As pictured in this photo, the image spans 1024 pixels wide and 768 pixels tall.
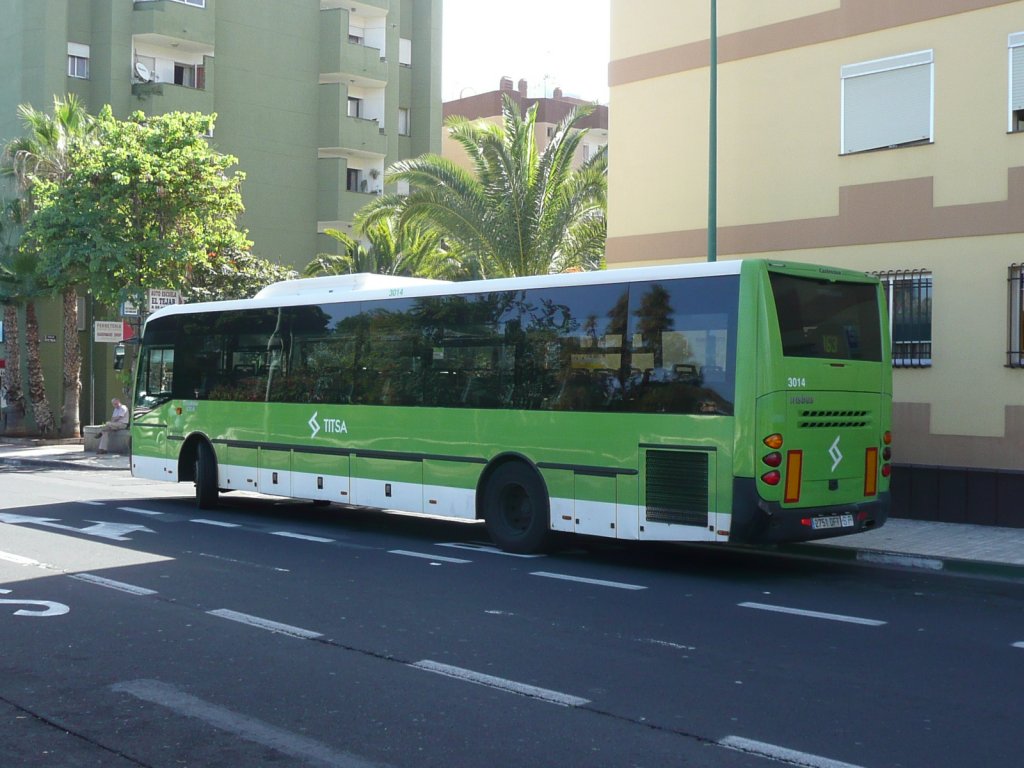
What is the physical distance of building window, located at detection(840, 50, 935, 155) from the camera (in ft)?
53.1

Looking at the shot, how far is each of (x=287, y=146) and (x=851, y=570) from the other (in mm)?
35328

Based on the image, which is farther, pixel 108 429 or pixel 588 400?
pixel 108 429

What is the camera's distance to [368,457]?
49.0 ft

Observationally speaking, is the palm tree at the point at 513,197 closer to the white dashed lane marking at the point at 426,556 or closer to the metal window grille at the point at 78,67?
the white dashed lane marking at the point at 426,556

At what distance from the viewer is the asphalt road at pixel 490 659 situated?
5.92m

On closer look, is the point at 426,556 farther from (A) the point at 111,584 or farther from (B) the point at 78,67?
(B) the point at 78,67

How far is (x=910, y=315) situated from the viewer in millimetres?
16203

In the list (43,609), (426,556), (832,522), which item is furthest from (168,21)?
(832,522)

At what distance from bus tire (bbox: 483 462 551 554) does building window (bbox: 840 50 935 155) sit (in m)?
7.33

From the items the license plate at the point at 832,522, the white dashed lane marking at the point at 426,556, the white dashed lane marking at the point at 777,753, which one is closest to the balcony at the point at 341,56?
the white dashed lane marking at the point at 426,556

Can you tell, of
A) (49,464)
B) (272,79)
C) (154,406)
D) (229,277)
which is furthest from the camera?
(272,79)

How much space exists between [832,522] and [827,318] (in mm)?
1963

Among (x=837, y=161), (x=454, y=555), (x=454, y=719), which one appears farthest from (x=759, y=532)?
(x=837, y=161)

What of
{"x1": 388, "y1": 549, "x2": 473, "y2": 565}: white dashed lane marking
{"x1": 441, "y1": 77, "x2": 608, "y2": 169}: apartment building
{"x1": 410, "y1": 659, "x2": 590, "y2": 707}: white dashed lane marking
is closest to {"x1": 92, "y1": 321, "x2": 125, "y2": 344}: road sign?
{"x1": 388, "y1": 549, "x2": 473, "y2": 565}: white dashed lane marking
